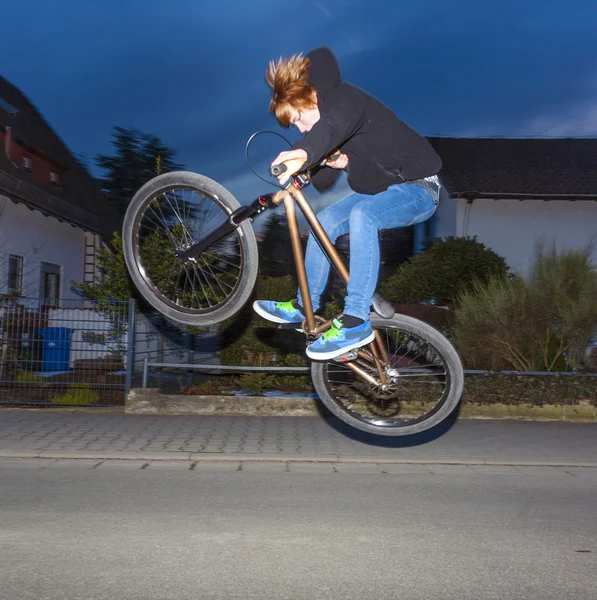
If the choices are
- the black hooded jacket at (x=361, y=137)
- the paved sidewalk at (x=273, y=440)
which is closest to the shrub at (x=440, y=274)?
the paved sidewalk at (x=273, y=440)

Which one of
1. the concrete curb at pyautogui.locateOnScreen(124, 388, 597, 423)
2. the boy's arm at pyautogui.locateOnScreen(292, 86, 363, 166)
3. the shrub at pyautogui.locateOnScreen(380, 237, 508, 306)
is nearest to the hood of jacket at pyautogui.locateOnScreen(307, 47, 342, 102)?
the boy's arm at pyautogui.locateOnScreen(292, 86, 363, 166)

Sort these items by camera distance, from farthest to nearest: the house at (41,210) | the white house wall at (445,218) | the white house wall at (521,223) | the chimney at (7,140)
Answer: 1. the white house wall at (445,218)
2. the white house wall at (521,223)
3. the chimney at (7,140)
4. the house at (41,210)

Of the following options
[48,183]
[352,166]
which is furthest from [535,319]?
[48,183]

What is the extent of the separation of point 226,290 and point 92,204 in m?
18.2

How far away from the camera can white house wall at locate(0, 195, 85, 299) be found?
15523 millimetres

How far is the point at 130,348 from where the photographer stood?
36.6 feet

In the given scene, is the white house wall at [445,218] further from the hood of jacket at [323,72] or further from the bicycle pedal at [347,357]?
Answer: the hood of jacket at [323,72]

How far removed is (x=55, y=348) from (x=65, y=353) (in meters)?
0.19

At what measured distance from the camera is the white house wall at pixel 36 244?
15523 mm

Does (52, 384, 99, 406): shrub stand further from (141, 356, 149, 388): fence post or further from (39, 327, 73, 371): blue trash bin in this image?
(141, 356, 149, 388): fence post

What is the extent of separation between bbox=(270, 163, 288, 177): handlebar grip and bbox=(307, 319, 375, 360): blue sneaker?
→ 950mm

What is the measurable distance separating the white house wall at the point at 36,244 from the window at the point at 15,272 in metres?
0.13

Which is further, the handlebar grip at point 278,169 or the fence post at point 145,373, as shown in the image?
the fence post at point 145,373

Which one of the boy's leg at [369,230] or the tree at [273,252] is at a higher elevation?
the tree at [273,252]
